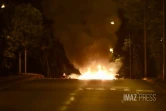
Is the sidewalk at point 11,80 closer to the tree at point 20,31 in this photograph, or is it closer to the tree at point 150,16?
the tree at point 20,31

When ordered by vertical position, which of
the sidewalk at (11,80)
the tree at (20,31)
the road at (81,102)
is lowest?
the road at (81,102)

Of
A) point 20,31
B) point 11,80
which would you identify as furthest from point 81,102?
point 20,31

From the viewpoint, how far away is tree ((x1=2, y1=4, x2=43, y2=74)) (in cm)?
4484

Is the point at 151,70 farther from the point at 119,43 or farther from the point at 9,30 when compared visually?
the point at 9,30

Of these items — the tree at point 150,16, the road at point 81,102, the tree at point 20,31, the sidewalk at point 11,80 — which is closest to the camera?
the road at point 81,102

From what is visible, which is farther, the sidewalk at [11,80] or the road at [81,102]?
the sidewalk at [11,80]

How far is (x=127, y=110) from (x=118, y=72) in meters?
62.9

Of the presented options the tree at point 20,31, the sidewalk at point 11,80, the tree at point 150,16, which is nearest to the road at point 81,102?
the sidewalk at point 11,80

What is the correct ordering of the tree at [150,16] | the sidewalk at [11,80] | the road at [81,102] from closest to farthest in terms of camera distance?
the road at [81,102] < the sidewalk at [11,80] < the tree at [150,16]

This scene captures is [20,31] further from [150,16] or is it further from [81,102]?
[81,102]

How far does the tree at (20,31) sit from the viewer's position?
1766 inches

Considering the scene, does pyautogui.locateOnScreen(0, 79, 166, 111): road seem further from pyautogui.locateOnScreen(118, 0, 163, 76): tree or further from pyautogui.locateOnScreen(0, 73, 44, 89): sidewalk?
pyautogui.locateOnScreen(118, 0, 163, 76): tree

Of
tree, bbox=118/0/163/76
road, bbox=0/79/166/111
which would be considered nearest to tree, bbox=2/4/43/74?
tree, bbox=118/0/163/76

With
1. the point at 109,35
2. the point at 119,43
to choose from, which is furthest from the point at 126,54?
the point at 109,35
